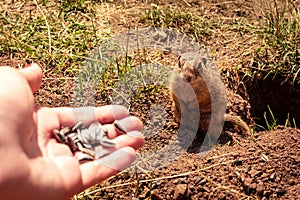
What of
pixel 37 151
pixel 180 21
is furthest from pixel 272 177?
pixel 180 21

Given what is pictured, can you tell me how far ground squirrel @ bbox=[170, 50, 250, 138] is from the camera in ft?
12.5

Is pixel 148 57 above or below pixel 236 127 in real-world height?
above

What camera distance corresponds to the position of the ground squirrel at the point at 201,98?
3.80 meters

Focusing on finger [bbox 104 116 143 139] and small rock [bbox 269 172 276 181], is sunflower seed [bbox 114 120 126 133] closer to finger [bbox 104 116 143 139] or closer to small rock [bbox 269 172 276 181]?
finger [bbox 104 116 143 139]

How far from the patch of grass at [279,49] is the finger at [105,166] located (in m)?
1.78

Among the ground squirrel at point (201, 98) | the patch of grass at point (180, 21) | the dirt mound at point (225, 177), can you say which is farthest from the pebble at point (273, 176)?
the patch of grass at point (180, 21)

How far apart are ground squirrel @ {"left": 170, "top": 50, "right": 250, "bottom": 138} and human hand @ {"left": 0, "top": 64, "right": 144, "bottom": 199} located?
0.97 m

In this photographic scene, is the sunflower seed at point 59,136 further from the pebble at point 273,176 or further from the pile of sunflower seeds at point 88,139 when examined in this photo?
the pebble at point 273,176

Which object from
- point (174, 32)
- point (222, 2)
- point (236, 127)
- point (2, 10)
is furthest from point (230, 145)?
point (2, 10)

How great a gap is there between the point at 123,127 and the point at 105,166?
0.29 meters

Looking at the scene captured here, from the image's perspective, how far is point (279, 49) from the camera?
4184 millimetres

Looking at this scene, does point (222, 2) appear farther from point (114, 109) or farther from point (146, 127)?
point (114, 109)

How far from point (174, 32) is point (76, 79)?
95 centimetres

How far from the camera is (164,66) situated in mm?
4133
